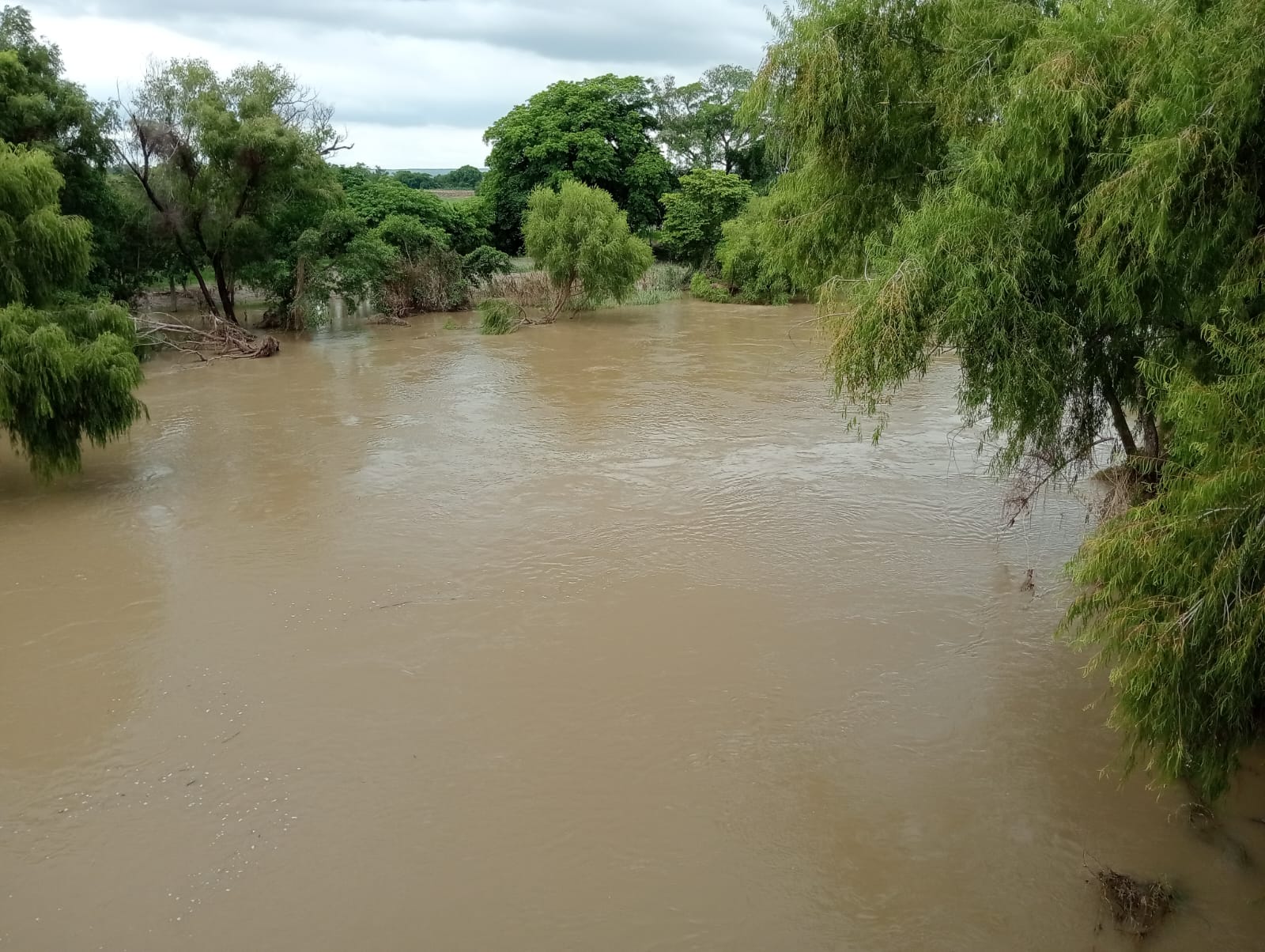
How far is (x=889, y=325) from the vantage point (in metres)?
6.25

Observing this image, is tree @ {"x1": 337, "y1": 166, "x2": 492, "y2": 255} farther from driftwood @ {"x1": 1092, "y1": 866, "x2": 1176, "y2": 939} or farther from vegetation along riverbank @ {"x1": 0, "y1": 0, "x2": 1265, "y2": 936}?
driftwood @ {"x1": 1092, "y1": 866, "x2": 1176, "y2": 939}

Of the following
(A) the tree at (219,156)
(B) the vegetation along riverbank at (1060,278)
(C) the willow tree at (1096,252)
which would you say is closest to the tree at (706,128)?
(A) the tree at (219,156)

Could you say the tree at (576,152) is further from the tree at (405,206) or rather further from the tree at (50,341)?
the tree at (50,341)

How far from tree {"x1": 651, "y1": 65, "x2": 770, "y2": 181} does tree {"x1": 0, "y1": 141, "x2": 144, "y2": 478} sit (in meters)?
35.5

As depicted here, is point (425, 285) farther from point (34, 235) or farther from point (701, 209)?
point (34, 235)

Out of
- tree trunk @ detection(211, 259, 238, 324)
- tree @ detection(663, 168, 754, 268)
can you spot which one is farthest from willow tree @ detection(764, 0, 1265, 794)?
tree @ detection(663, 168, 754, 268)

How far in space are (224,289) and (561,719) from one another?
23.9m

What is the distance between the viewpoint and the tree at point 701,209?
36.9m

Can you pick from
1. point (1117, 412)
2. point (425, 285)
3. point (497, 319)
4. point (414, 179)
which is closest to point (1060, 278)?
point (1117, 412)

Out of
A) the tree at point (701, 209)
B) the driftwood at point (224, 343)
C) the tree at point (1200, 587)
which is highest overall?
the tree at point (701, 209)

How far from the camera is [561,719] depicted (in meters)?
7.25

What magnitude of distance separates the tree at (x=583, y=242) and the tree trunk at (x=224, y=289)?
9.13 m

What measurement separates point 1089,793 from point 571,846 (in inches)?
138

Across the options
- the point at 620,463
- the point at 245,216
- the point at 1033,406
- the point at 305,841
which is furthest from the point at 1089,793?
the point at 245,216
